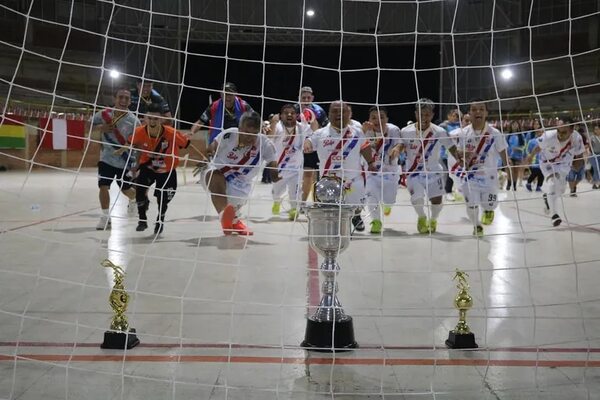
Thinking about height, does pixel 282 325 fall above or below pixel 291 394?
above

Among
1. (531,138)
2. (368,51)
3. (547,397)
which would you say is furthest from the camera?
(368,51)

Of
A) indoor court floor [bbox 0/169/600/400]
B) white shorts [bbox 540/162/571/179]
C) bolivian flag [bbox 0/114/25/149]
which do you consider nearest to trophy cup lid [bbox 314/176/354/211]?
indoor court floor [bbox 0/169/600/400]

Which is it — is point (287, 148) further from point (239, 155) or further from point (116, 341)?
point (116, 341)

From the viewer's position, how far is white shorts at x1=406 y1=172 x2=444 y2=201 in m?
7.21

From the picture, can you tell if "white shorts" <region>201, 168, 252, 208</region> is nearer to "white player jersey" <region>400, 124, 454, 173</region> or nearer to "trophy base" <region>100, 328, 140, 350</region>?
"white player jersey" <region>400, 124, 454, 173</region>

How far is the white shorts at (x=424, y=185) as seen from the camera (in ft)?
23.6

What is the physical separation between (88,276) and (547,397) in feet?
10.8

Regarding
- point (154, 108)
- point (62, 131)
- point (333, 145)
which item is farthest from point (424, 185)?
point (62, 131)

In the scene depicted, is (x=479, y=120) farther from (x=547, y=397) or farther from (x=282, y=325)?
(x=547, y=397)

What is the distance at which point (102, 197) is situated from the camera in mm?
7039

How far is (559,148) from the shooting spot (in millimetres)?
8414

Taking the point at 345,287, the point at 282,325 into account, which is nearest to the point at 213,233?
the point at 345,287

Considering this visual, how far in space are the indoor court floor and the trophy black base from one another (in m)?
0.06

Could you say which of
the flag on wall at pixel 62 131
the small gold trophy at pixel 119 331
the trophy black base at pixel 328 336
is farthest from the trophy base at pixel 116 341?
the flag on wall at pixel 62 131
